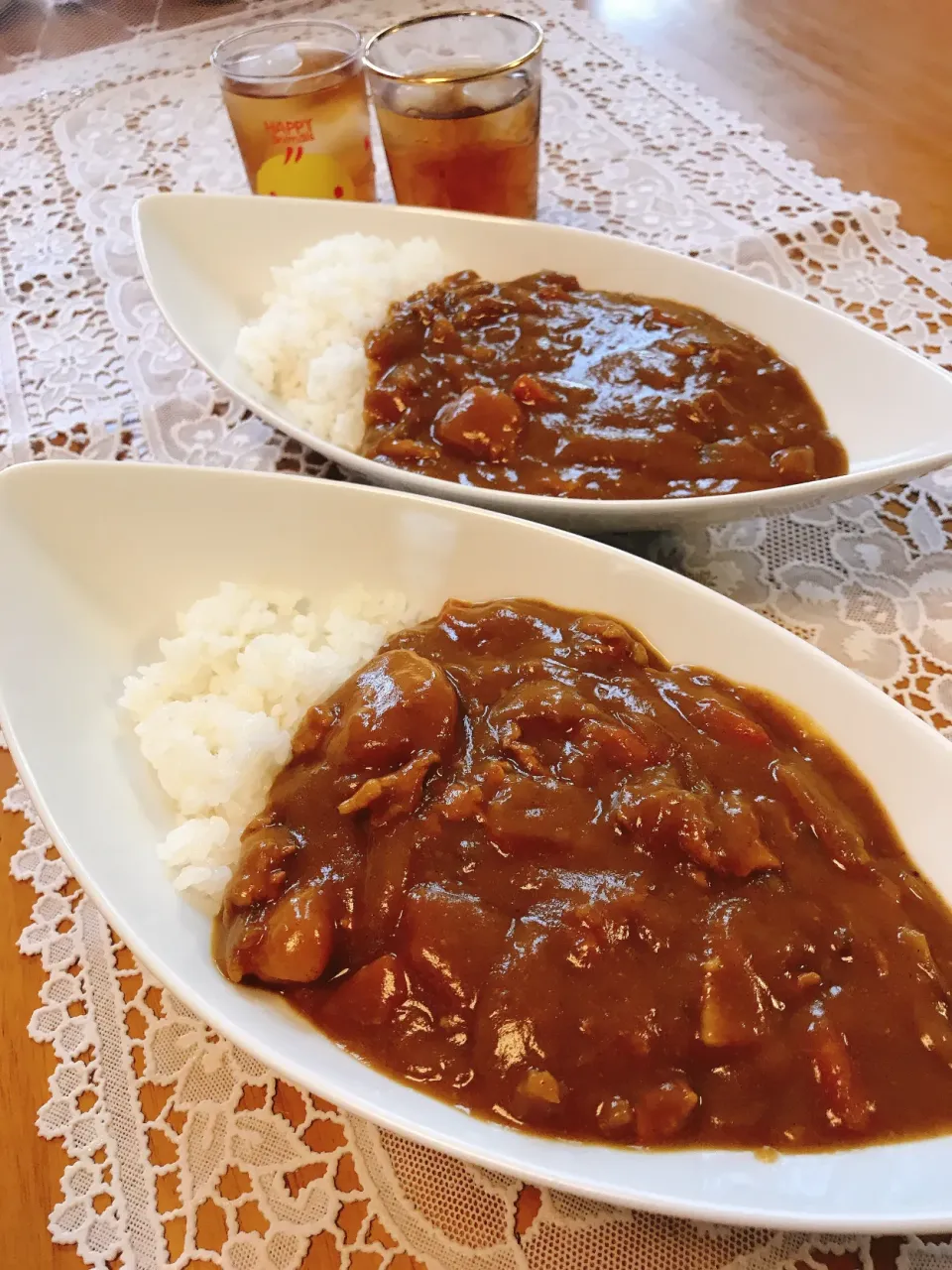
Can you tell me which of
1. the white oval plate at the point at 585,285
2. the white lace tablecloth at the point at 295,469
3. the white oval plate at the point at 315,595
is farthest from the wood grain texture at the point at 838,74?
the white oval plate at the point at 315,595

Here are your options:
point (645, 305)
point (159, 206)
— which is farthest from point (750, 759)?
point (159, 206)

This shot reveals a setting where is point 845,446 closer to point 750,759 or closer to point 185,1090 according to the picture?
point 750,759

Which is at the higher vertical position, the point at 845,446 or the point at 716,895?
the point at 845,446

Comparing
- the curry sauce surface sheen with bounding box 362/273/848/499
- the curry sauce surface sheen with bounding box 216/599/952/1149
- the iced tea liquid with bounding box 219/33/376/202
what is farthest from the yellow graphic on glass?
the curry sauce surface sheen with bounding box 216/599/952/1149

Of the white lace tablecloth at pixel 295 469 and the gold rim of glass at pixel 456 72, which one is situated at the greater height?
the gold rim of glass at pixel 456 72

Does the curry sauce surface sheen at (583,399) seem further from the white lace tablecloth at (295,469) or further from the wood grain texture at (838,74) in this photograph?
the wood grain texture at (838,74)

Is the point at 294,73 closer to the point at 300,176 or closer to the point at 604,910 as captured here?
the point at 300,176

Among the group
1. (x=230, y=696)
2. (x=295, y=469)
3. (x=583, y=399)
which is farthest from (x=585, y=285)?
(x=230, y=696)
